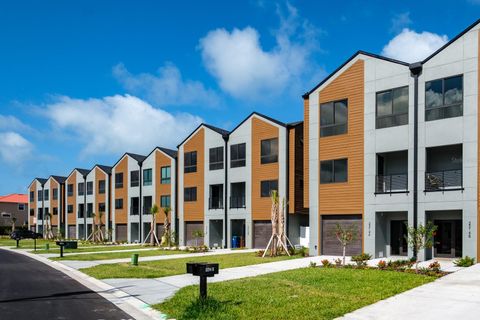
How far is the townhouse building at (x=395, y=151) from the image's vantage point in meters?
23.9

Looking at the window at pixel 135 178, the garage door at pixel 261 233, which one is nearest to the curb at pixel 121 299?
the garage door at pixel 261 233

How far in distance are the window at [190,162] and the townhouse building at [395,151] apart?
668 inches

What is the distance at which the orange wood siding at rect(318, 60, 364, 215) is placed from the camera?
28047 mm

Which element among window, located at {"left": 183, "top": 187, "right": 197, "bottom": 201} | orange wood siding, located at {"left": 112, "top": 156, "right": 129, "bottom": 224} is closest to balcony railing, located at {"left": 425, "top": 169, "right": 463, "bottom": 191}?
window, located at {"left": 183, "top": 187, "right": 197, "bottom": 201}

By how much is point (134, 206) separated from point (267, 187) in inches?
905

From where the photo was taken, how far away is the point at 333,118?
2953 cm

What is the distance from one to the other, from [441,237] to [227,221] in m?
20.1

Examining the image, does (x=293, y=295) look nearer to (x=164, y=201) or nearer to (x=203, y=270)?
(x=203, y=270)

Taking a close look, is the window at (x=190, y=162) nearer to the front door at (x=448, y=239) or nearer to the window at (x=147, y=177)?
the window at (x=147, y=177)

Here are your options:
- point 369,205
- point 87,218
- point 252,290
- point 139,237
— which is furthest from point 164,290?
point 87,218

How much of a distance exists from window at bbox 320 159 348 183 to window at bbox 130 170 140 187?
3058cm

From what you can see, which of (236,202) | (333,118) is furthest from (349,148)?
(236,202)

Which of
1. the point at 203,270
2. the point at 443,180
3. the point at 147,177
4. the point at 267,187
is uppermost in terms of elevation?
the point at 443,180

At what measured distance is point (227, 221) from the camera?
41.6 metres
